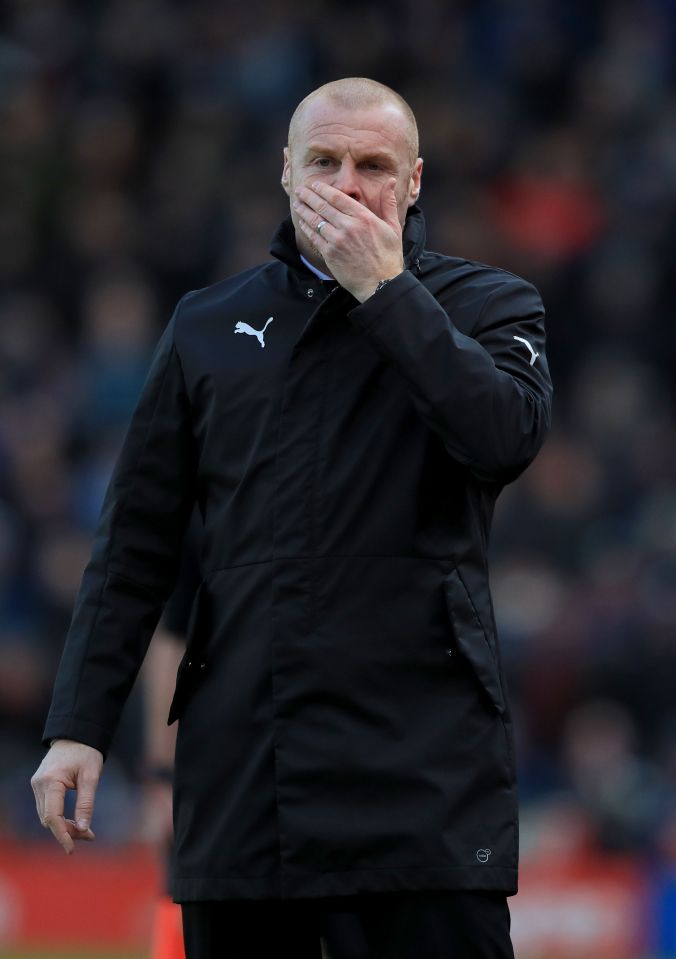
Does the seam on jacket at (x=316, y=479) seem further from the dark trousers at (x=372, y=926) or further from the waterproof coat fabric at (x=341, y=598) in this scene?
the dark trousers at (x=372, y=926)

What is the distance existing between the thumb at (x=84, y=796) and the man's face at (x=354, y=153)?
3.28 feet

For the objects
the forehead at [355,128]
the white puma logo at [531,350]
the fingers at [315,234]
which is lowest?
the white puma logo at [531,350]

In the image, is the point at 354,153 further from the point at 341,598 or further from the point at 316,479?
the point at 341,598

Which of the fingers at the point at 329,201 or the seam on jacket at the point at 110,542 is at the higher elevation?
the fingers at the point at 329,201

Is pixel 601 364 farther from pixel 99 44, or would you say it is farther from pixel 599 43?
pixel 99 44

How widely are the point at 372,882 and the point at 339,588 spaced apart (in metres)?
0.48

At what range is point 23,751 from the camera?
9.62 m

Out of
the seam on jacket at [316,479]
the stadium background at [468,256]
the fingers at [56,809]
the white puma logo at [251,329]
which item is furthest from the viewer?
the stadium background at [468,256]

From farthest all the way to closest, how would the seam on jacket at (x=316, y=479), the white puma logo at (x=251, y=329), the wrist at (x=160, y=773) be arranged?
1. the wrist at (x=160, y=773)
2. the white puma logo at (x=251, y=329)
3. the seam on jacket at (x=316, y=479)

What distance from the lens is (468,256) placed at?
11.9m

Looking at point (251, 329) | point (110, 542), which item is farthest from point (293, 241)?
point (110, 542)

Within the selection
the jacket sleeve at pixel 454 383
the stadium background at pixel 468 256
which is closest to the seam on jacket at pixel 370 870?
the jacket sleeve at pixel 454 383

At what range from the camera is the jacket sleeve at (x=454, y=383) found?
3068 mm

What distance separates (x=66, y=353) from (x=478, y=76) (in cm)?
410
